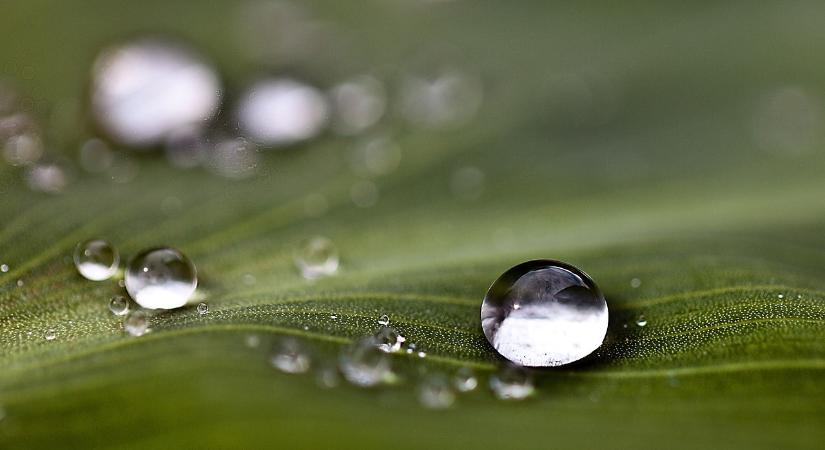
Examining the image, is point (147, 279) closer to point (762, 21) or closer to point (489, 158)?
point (489, 158)

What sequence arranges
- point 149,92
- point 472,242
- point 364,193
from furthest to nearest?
point 149,92
point 364,193
point 472,242

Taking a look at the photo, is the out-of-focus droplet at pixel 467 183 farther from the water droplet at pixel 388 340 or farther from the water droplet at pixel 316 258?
the water droplet at pixel 388 340

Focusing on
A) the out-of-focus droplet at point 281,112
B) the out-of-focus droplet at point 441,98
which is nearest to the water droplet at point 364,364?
the out-of-focus droplet at point 281,112

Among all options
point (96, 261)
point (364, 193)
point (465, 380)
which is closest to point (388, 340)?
point (465, 380)

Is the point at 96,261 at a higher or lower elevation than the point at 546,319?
higher

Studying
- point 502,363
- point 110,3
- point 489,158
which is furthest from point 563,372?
point 110,3

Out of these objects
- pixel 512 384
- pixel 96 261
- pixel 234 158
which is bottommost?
pixel 512 384

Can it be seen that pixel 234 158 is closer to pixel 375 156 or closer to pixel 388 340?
pixel 375 156
